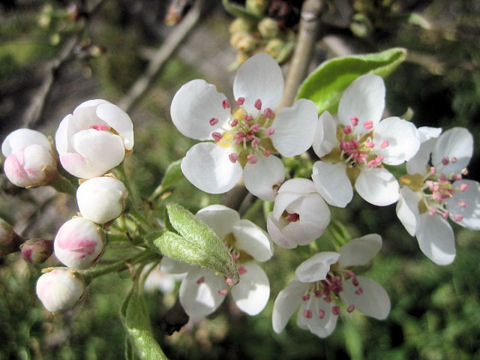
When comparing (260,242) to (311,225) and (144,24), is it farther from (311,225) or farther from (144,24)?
(144,24)

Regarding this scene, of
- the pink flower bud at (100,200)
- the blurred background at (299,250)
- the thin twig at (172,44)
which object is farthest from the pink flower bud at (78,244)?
the thin twig at (172,44)

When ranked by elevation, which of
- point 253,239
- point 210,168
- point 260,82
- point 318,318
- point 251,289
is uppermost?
point 260,82

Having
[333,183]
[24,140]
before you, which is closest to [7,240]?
[24,140]

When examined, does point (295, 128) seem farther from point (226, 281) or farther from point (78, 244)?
point (78, 244)

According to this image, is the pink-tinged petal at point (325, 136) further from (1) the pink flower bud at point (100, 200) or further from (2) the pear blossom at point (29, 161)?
(2) the pear blossom at point (29, 161)

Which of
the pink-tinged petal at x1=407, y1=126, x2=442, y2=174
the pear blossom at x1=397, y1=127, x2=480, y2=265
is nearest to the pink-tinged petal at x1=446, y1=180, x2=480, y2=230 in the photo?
the pear blossom at x1=397, y1=127, x2=480, y2=265

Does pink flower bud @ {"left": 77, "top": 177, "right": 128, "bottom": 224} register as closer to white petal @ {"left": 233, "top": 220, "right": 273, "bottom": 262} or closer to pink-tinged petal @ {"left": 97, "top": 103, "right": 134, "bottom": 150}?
pink-tinged petal @ {"left": 97, "top": 103, "right": 134, "bottom": 150}
